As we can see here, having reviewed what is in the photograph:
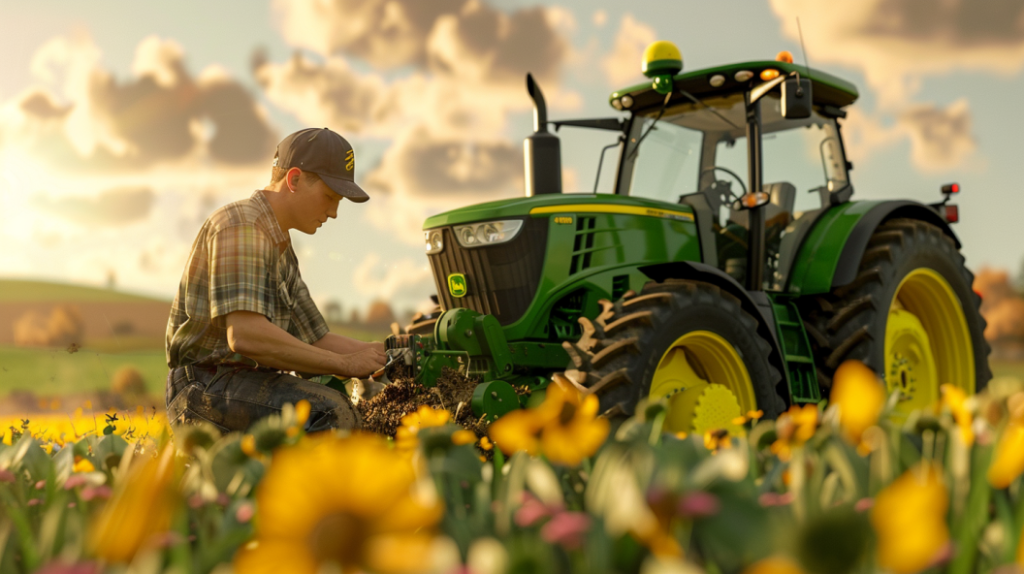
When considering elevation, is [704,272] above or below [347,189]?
below

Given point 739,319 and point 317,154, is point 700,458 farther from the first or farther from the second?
point 739,319

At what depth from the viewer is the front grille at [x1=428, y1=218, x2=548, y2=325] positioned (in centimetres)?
445

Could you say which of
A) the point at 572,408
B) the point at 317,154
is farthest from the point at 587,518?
the point at 317,154

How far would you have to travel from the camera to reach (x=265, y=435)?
4.85 feet

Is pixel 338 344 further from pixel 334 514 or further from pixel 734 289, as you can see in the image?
pixel 334 514

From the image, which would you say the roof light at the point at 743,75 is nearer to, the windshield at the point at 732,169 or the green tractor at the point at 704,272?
the green tractor at the point at 704,272

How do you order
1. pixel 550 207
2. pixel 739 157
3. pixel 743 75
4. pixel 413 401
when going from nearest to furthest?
pixel 413 401 → pixel 550 207 → pixel 743 75 → pixel 739 157

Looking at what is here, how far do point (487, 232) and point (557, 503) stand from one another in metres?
3.64

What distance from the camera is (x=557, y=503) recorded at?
3.17ft

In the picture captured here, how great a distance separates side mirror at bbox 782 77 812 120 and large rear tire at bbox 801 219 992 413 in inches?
55.0

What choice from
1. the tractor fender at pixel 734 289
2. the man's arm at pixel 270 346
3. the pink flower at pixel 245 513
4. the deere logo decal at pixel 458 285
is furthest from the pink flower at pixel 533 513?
the deere logo decal at pixel 458 285

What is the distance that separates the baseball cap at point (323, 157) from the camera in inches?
124

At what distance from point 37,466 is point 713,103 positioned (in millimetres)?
4510

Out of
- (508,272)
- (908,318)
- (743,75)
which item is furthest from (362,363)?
(908,318)
